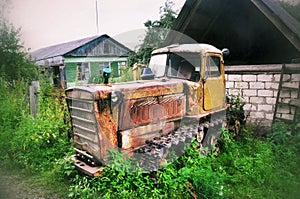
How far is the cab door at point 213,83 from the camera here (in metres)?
2.81

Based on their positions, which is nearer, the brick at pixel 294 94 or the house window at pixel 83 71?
the house window at pixel 83 71

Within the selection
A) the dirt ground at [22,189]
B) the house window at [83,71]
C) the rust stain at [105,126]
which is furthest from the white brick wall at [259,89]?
the dirt ground at [22,189]

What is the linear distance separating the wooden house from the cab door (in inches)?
41.2

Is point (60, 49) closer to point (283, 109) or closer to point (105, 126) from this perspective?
point (105, 126)

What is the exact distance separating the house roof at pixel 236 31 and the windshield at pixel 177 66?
0.84 meters

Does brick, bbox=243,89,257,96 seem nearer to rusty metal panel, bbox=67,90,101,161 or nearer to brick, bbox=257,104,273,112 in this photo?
brick, bbox=257,104,273,112

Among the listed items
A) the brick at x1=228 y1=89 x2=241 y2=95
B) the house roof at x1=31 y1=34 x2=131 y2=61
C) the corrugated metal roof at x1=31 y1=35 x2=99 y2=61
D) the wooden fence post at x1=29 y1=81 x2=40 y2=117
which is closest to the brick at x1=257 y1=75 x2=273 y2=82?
the brick at x1=228 y1=89 x2=241 y2=95

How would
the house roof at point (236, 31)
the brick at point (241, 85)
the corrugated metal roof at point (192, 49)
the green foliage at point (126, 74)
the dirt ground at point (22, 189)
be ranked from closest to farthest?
Answer: the dirt ground at point (22, 189), the corrugated metal roof at point (192, 49), the green foliage at point (126, 74), the house roof at point (236, 31), the brick at point (241, 85)

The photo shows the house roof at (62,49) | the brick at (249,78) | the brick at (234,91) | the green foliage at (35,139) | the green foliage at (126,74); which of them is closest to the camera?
the house roof at (62,49)

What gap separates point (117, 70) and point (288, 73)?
254 centimetres

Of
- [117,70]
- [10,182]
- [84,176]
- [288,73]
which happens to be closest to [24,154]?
[10,182]

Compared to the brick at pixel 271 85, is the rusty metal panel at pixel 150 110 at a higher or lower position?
lower

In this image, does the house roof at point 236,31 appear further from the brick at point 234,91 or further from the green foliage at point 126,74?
the green foliage at point 126,74

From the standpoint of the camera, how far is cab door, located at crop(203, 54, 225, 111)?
9.21 feet
